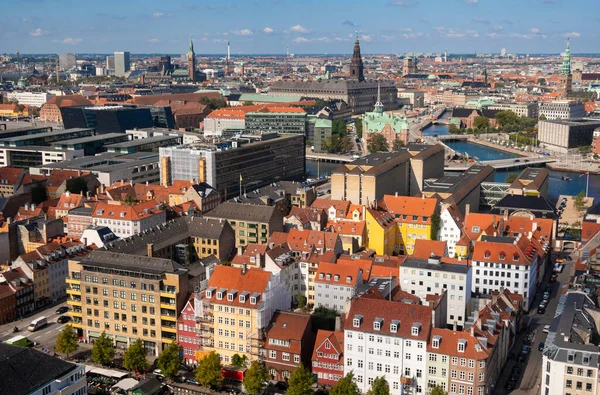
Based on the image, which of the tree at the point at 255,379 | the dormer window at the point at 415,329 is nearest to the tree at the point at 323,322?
the tree at the point at 255,379

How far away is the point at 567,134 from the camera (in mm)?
119688

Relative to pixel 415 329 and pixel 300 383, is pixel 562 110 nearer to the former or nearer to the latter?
pixel 415 329

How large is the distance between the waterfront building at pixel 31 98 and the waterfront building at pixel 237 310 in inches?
5812

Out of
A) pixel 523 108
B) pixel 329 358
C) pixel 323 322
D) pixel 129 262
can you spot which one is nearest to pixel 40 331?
pixel 129 262

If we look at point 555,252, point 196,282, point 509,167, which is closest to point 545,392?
point 196,282

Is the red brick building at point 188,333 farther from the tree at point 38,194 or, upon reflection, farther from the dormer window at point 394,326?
the tree at point 38,194

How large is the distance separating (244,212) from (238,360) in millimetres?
20801

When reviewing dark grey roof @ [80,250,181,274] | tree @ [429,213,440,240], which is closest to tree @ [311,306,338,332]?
dark grey roof @ [80,250,181,274]

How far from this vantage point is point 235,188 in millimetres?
76125

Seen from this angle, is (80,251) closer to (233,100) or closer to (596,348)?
(596,348)

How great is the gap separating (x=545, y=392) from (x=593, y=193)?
206ft

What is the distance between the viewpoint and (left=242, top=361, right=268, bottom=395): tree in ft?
109

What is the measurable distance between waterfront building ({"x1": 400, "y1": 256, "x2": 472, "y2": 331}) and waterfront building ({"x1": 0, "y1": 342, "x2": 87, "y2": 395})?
19.6 m

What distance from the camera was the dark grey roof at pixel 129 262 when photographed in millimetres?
38781
